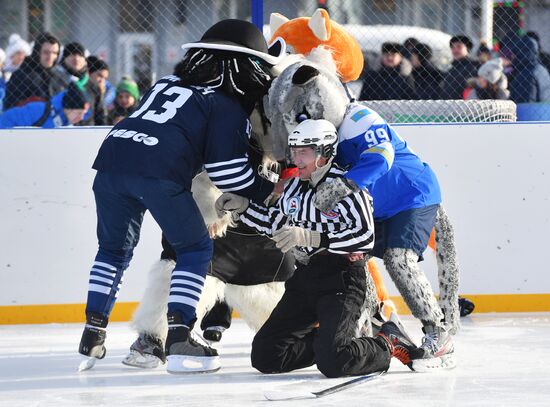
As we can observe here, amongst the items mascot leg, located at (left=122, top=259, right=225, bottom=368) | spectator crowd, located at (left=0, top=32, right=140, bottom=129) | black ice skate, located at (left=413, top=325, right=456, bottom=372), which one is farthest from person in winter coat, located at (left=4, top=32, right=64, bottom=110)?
black ice skate, located at (left=413, top=325, right=456, bottom=372)

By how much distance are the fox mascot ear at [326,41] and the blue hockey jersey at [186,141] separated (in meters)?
0.65

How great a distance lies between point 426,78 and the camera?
6.92 metres

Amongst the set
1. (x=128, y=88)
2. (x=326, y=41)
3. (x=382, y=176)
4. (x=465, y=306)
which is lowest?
(x=465, y=306)

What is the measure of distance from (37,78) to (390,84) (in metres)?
2.17

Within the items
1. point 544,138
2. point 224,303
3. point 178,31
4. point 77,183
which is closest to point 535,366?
point 224,303

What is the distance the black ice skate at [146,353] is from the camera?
4504 millimetres

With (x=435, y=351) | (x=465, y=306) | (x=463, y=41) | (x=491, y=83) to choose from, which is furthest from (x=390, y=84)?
(x=435, y=351)

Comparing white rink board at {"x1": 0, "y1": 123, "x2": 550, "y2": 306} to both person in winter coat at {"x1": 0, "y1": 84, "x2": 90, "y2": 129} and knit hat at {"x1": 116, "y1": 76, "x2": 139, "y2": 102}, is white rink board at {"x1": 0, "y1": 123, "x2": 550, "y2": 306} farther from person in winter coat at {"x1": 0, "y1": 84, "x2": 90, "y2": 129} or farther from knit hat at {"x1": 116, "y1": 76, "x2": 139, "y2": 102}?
knit hat at {"x1": 116, "y1": 76, "x2": 139, "y2": 102}

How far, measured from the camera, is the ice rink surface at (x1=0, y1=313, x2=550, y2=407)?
12.5ft

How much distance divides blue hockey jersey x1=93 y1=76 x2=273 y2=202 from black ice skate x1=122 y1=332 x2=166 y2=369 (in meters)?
0.71

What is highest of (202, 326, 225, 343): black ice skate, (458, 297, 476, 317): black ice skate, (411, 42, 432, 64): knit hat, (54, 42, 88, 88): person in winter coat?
(411, 42, 432, 64): knit hat

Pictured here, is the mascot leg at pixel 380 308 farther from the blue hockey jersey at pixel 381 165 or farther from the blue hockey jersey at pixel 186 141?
the blue hockey jersey at pixel 186 141

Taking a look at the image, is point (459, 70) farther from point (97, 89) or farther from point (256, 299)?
point (256, 299)

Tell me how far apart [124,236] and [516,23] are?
3880 millimetres
